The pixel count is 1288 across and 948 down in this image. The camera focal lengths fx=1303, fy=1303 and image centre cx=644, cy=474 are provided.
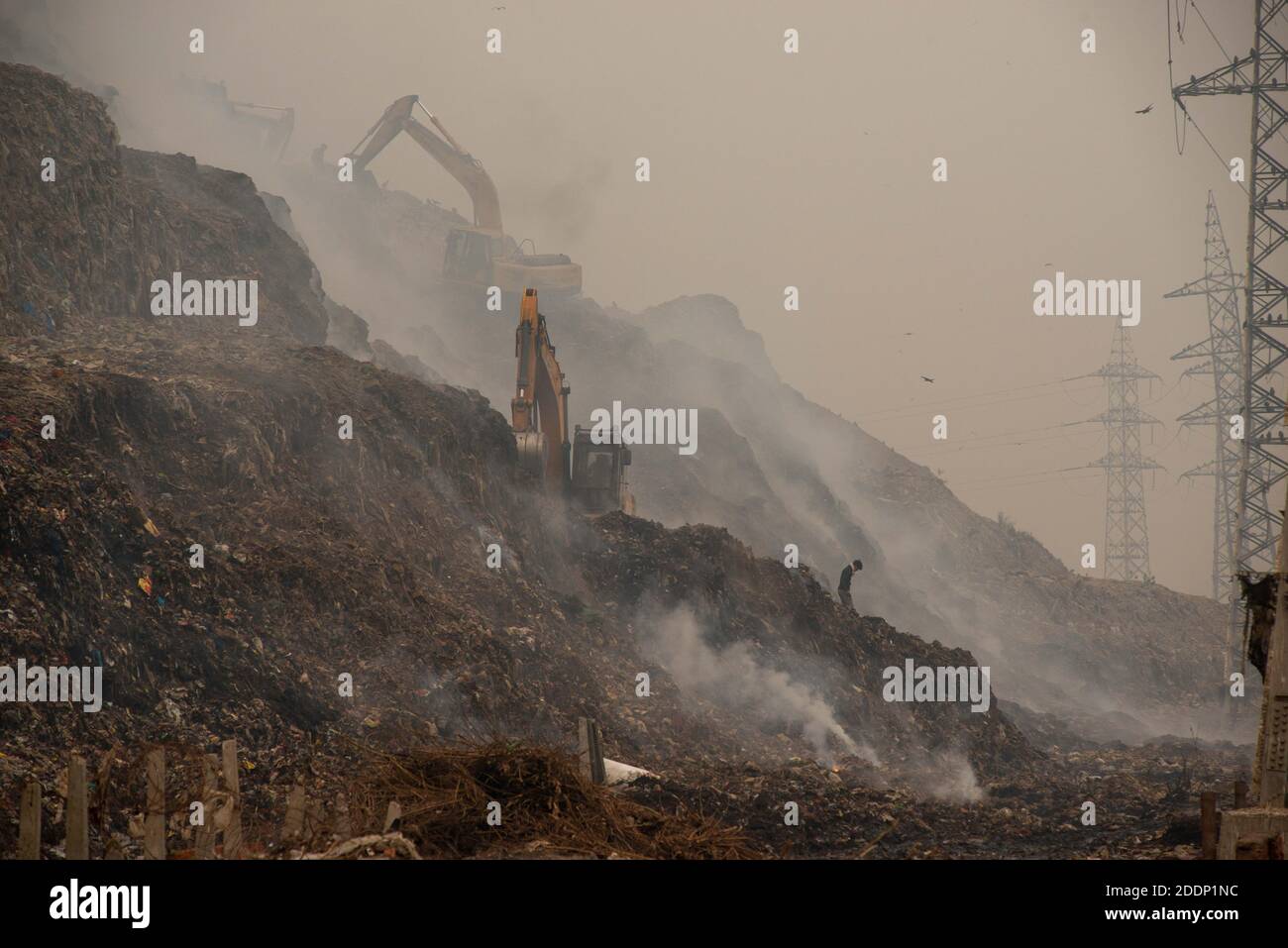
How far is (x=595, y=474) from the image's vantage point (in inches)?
1087

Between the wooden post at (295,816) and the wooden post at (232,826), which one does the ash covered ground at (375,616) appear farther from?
the wooden post at (232,826)

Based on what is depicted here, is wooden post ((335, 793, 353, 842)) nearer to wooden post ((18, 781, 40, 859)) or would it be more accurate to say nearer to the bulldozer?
wooden post ((18, 781, 40, 859))

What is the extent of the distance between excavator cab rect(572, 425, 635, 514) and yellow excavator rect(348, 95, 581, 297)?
75.5ft

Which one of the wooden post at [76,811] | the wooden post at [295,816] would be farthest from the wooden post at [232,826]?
the wooden post at [76,811]

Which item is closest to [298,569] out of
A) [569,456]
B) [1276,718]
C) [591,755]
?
[591,755]

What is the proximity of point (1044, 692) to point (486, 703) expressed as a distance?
91.0ft

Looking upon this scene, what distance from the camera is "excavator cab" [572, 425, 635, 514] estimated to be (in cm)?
2756

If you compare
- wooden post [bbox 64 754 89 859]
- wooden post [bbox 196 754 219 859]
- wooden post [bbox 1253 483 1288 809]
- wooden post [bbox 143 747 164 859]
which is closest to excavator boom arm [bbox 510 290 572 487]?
wooden post [bbox 1253 483 1288 809]

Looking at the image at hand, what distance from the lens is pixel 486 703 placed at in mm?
16391

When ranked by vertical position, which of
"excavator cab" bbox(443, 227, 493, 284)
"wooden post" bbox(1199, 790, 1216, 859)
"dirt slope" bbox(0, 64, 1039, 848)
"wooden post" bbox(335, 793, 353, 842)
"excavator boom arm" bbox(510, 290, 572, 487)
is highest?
"excavator cab" bbox(443, 227, 493, 284)

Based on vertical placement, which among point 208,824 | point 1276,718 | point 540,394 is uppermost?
point 540,394

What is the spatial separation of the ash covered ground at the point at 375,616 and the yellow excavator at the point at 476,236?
13399mm

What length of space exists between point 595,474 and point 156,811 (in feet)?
69.4

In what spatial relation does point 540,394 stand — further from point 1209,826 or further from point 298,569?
point 1209,826
